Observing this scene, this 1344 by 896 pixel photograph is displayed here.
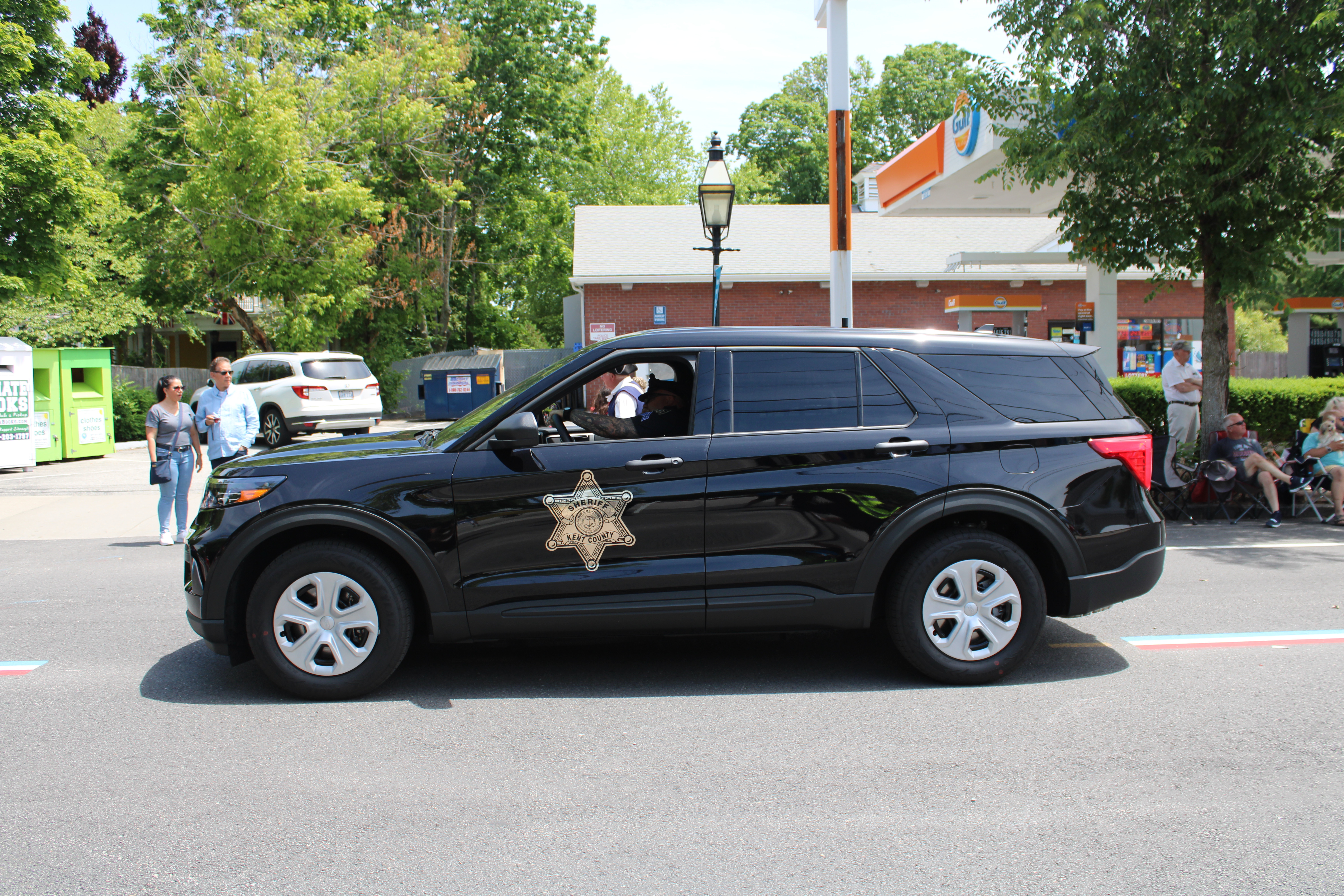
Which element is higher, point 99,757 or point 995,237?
point 995,237

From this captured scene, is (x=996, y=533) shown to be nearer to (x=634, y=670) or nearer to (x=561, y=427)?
(x=634, y=670)

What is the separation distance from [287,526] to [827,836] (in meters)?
2.77

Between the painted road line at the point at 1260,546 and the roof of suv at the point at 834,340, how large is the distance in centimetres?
437

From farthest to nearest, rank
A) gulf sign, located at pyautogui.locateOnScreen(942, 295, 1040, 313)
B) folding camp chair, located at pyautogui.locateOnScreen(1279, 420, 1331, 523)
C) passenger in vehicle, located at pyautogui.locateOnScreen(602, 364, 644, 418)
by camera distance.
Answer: gulf sign, located at pyautogui.locateOnScreen(942, 295, 1040, 313), folding camp chair, located at pyautogui.locateOnScreen(1279, 420, 1331, 523), passenger in vehicle, located at pyautogui.locateOnScreen(602, 364, 644, 418)

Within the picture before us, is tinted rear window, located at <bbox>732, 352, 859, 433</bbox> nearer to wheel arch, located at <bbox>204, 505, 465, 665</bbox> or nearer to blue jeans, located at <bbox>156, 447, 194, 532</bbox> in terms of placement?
wheel arch, located at <bbox>204, 505, 465, 665</bbox>

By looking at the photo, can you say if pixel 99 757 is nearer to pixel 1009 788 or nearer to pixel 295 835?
pixel 295 835

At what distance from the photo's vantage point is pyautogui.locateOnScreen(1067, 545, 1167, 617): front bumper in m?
4.71

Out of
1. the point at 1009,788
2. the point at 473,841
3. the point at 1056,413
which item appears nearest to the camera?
the point at 473,841

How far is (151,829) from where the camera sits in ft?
11.0

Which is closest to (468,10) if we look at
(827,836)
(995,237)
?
(995,237)

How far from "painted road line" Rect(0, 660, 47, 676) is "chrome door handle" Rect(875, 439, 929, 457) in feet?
15.3

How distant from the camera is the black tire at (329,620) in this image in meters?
4.46

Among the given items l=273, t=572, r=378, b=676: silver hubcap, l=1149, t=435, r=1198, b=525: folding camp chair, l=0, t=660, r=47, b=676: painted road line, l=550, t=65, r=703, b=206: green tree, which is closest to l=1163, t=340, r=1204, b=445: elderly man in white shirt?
l=1149, t=435, r=1198, b=525: folding camp chair

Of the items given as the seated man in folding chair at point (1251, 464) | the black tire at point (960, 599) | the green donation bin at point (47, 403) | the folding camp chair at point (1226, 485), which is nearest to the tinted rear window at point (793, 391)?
the black tire at point (960, 599)
